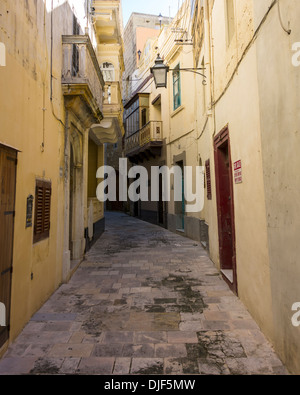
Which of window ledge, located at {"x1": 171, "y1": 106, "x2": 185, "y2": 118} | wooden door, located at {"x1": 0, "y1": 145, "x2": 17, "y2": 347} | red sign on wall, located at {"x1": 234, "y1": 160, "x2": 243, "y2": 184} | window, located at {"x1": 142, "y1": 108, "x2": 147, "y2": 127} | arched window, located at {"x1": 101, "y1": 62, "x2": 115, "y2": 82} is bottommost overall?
wooden door, located at {"x1": 0, "y1": 145, "x2": 17, "y2": 347}

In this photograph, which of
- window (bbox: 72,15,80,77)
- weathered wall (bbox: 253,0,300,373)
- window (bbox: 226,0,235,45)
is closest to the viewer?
weathered wall (bbox: 253,0,300,373)

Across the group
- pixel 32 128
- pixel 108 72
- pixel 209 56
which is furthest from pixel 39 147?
pixel 108 72

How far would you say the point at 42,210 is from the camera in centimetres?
452

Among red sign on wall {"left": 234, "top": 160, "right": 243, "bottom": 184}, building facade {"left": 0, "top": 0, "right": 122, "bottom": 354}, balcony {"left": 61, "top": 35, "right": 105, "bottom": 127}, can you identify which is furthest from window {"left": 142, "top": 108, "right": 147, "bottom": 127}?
red sign on wall {"left": 234, "top": 160, "right": 243, "bottom": 184}

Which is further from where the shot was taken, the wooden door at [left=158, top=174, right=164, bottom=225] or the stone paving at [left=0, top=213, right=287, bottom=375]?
the wooden door at [left=158, top=174, right=164, bottom=225]

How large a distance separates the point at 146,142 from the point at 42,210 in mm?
11545

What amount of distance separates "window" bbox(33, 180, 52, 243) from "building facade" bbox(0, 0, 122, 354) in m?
0.02

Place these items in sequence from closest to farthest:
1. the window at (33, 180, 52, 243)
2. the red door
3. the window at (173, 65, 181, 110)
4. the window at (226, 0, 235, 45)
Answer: the window at (33, 180, 52, 243) < the window at (226, 0, 235, 45) < the red door < the window at (173, 65, 181, 110)

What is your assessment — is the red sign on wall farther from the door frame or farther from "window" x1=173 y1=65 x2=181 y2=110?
"window" x1=173 y1=65 x2=181 y2=110

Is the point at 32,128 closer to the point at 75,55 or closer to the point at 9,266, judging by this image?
the point at 9,266

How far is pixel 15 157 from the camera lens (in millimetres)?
3420

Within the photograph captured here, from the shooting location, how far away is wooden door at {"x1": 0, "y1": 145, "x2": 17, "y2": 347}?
3062 mm

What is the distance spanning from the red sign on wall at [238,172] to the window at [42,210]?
334cm
